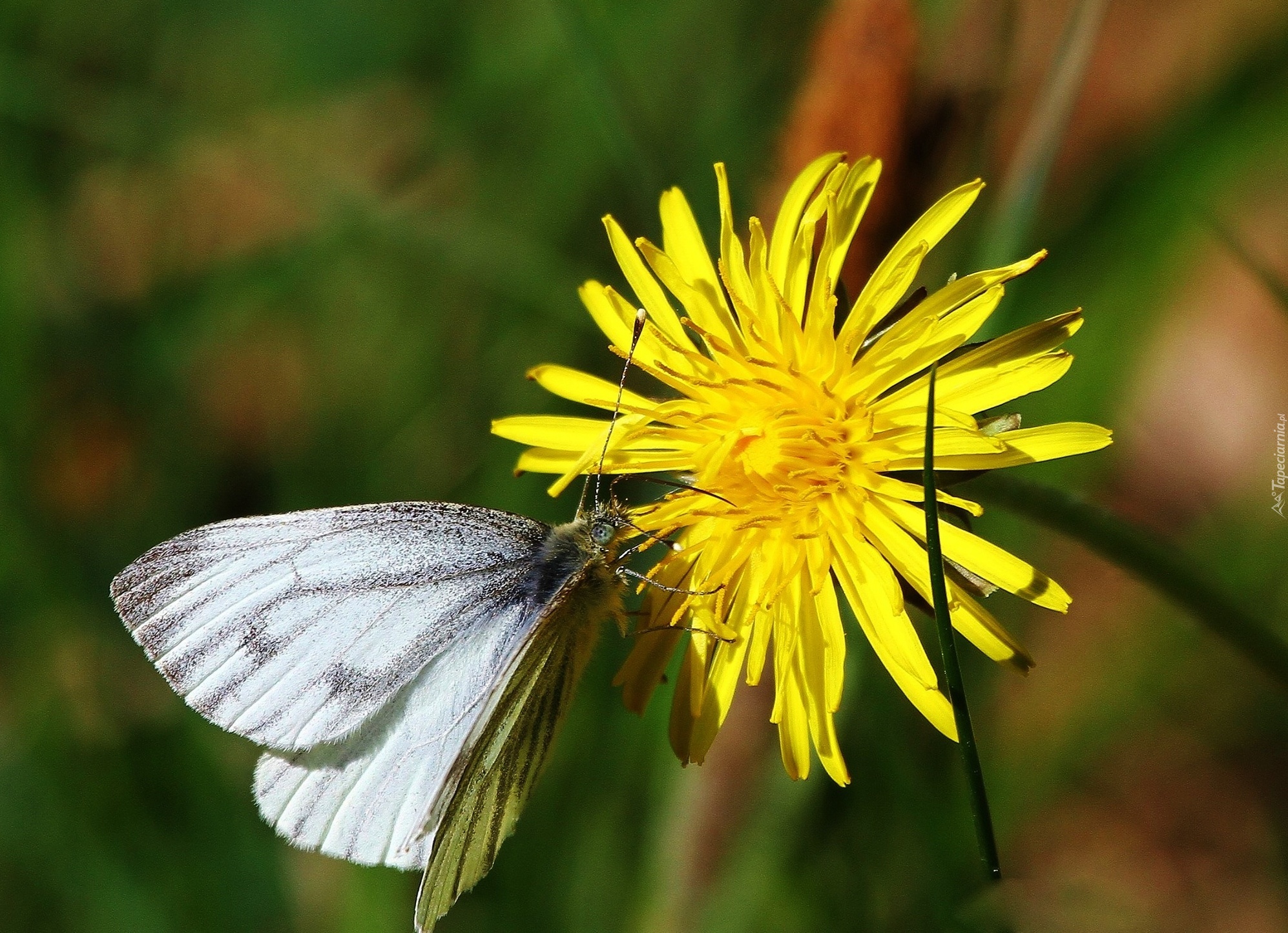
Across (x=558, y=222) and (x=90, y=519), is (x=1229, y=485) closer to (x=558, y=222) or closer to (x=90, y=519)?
(x=558, y=222)

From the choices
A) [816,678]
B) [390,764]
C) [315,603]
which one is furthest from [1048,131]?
[390,764]

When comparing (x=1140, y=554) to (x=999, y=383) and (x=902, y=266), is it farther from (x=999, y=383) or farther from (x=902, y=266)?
(x=902, y=266)

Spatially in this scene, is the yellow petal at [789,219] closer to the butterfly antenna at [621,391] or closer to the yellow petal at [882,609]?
the butterfly antenna at [621,391]

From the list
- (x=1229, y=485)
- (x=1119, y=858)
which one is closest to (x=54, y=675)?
(x=1119, y=858)

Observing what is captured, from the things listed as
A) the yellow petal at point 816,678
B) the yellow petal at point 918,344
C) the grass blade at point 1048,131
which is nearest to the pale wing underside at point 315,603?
the yellow petal at point 816,678

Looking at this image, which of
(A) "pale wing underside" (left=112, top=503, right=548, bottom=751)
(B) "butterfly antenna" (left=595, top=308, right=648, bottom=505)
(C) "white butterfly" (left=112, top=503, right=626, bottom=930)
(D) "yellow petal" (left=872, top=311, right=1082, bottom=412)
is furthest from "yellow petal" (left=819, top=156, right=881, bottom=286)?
(A) "pale wing underside" (left=112, top=503, right=548, bottom=751)
